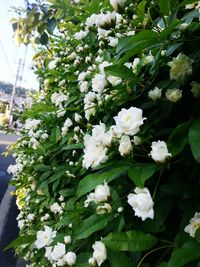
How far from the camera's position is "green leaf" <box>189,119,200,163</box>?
64cm

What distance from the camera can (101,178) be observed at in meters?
0.79

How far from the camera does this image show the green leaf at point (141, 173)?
2.31 ft

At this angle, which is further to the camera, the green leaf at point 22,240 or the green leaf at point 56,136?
the green leaf at point 56,136

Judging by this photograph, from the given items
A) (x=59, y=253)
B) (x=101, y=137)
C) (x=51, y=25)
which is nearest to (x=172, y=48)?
(x=101, y=137)

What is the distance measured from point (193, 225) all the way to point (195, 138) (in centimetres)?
19

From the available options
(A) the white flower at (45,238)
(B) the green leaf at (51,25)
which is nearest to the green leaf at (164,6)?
(A) the white flower at (45,238)

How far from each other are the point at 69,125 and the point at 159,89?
2.43ft

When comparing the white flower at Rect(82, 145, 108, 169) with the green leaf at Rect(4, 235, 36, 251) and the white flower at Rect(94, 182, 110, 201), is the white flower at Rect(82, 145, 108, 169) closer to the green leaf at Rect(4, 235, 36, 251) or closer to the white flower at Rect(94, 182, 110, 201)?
the white flower at Rect(94, 182, 110, 201)

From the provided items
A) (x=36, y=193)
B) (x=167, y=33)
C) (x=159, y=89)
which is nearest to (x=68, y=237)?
(x=159, y=89)

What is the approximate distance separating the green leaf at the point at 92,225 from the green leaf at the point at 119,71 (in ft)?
1.24

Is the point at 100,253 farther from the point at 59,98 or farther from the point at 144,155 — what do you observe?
the point at 59,98

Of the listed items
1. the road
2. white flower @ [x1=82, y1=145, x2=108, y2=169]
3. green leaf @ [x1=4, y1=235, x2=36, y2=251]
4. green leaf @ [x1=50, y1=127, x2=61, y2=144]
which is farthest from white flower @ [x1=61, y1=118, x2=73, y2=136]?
the road

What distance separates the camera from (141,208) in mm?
694

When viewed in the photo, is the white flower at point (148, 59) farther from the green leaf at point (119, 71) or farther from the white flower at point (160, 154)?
the white flower at point (160, 154)
